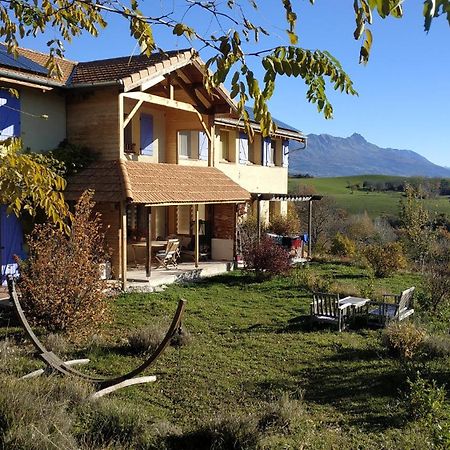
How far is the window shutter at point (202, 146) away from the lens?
20.5m

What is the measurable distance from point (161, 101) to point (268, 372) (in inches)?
395

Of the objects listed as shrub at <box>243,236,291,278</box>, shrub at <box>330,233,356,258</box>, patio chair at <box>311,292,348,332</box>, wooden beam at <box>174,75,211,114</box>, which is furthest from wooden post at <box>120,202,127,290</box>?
shrub at <box>330,233,356,258</box>

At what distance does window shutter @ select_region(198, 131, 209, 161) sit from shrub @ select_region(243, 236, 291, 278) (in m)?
5.25

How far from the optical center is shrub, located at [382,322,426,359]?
9.21m

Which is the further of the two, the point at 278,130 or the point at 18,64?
the point at 278,130

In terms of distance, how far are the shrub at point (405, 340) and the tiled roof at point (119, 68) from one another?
9.07 meters

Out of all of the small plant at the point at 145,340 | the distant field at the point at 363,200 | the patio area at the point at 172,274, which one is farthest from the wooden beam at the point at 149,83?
the distant field at the point at 363,200

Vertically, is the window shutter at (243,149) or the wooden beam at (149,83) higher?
the wooden beam at (149,83)

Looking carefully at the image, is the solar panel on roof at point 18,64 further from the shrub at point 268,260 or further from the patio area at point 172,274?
the shrub at point 268,260

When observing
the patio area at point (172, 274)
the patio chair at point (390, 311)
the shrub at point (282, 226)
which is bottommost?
the patio chair at point (390, 311)

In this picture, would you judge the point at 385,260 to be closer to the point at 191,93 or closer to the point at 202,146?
the point at 202,146

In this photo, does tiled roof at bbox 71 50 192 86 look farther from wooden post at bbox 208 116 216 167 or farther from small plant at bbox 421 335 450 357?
small plant at bbox 421 335 450 357

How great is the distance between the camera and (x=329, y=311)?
456 inches

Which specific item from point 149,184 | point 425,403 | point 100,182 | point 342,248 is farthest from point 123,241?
point 342,248
